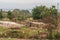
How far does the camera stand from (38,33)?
9.97m

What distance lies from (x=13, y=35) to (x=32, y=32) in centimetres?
91

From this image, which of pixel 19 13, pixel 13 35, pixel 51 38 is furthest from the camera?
pixel 19 13

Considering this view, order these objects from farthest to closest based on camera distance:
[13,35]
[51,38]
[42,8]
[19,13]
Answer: [19,13] < [42,8] < [13,35] < [51,38]

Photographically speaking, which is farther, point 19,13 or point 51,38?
point 19,13

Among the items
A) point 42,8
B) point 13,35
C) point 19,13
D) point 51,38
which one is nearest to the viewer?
point 51,38

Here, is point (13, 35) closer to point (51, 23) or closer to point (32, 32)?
point (32, 32)

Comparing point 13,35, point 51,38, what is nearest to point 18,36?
point 13,35

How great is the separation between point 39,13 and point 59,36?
11.1 metres

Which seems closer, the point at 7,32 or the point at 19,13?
the point at 7,32

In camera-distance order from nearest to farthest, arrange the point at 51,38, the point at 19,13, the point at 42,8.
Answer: the point at 51,38 < the point at 42,8 < the point at 19,13

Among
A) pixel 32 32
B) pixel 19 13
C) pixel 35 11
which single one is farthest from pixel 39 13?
pixel 32 32

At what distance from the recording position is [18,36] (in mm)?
9820

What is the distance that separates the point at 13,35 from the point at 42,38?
1.39 metres

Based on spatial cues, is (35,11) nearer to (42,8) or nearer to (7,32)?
(42,8)
